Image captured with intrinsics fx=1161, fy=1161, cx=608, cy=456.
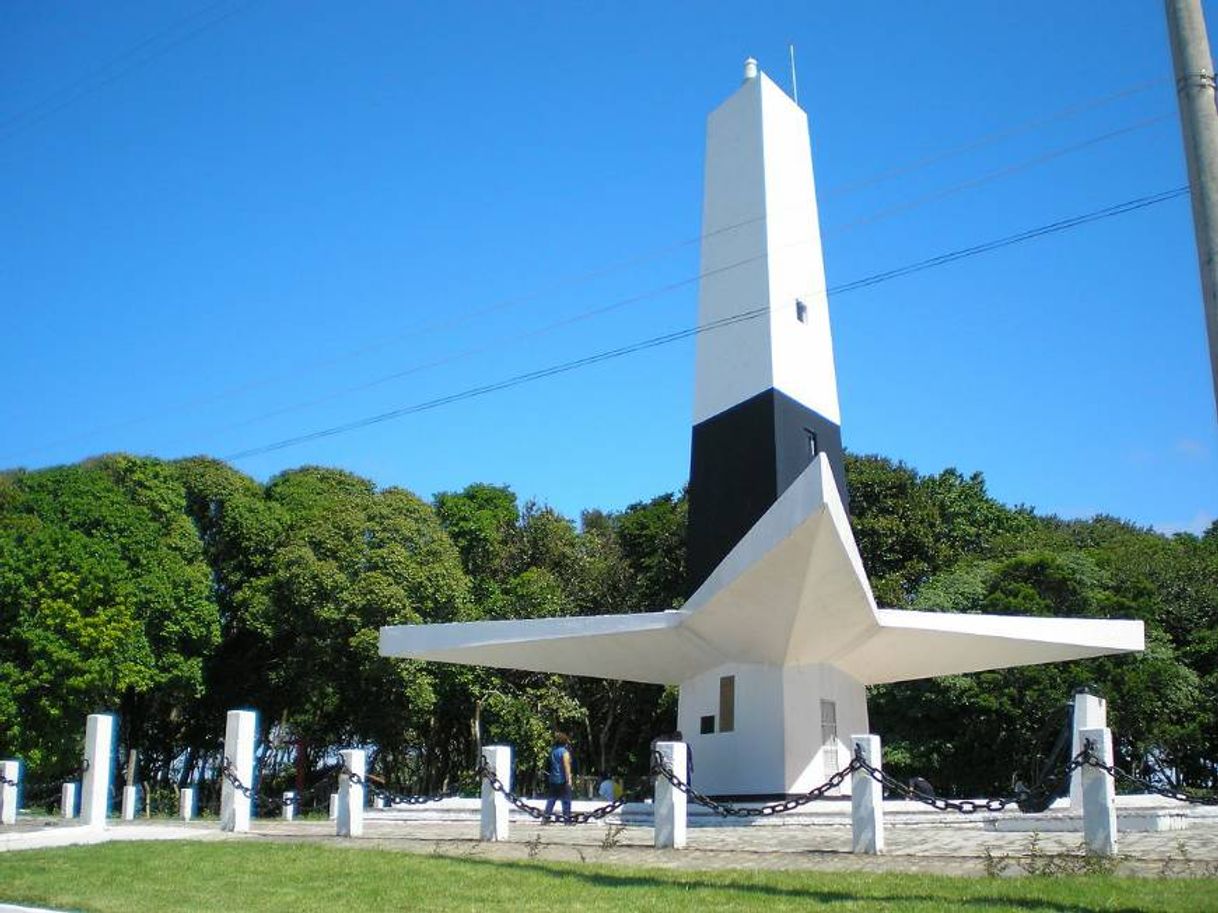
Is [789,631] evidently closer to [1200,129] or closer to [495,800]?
[495,800]

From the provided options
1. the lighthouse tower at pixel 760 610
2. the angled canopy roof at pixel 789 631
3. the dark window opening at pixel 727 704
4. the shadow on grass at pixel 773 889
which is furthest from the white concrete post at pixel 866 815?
the dark window opening at pixel 727 704

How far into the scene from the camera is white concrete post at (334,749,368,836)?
14.5 metres

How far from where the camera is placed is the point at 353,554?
2914 cm

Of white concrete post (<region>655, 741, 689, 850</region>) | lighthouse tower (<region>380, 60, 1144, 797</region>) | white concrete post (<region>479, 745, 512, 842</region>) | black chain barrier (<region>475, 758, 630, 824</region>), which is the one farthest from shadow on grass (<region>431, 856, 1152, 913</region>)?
lighthouse tower (<region>380, 60, 1144, 797</region>)

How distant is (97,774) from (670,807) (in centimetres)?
924

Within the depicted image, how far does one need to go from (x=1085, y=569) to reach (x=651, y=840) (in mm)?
16747

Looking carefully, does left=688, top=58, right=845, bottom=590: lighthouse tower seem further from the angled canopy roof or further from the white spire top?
the angled canopy roof

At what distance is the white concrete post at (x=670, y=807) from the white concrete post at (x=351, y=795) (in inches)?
174

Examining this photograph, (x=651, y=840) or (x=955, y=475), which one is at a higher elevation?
(x=955, y=475)

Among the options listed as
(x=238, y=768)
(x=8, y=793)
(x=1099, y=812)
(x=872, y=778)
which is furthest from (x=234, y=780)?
(x=1099, y=812)

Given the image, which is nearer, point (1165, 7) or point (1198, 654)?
point (1165, 7)

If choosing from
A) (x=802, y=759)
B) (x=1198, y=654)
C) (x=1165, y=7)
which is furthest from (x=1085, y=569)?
(x=1165, y=7)

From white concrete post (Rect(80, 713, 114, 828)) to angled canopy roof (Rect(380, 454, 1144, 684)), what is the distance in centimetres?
474

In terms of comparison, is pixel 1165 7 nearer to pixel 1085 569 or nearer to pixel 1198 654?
pixel 1085 569
